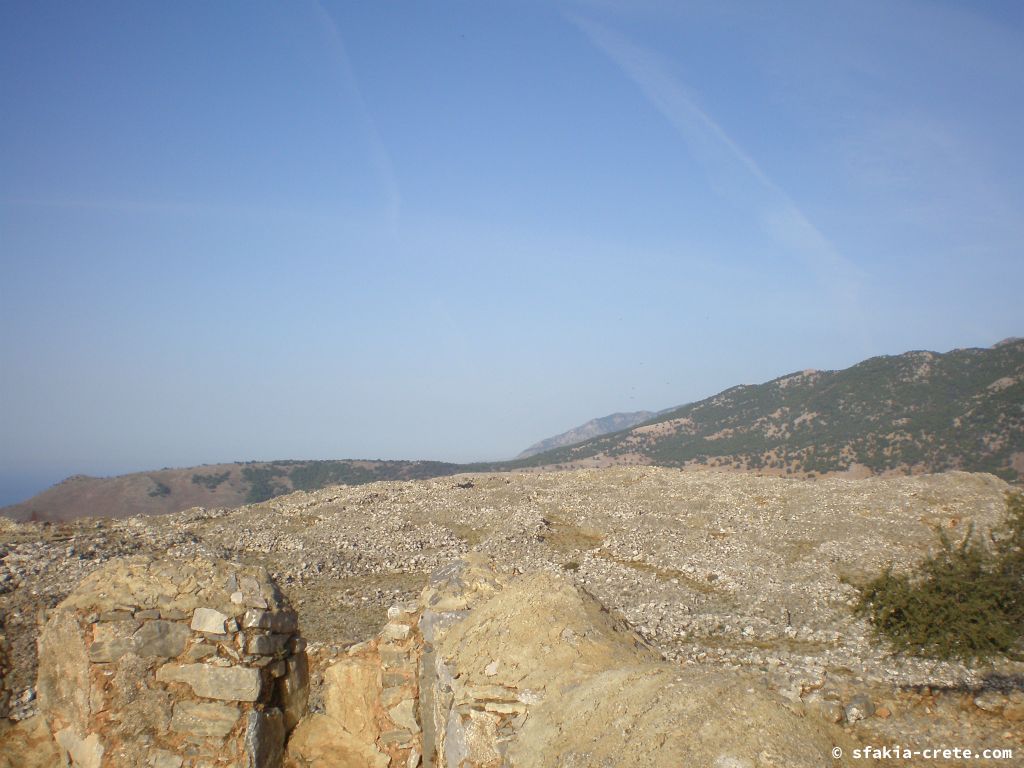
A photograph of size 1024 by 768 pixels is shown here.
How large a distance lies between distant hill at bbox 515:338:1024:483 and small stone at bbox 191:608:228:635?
147 feet

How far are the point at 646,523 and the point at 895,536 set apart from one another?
8.65m

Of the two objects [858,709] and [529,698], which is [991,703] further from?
[529,698]

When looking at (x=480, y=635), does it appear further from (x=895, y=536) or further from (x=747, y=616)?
(x=895, y=536)

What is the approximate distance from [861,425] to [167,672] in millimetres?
64924

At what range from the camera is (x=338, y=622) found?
55.2ft

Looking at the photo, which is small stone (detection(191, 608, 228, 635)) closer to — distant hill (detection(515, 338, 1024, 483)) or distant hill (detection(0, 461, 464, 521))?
distant hill (detection(515, 338, 1024, 483))

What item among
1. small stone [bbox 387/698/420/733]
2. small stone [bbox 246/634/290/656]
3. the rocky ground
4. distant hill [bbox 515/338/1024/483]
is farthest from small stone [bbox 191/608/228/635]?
distant hill [bbox 515/338/1024/483]

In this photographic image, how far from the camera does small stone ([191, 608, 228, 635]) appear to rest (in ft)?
23.3

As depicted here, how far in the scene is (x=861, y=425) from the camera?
6119 cm

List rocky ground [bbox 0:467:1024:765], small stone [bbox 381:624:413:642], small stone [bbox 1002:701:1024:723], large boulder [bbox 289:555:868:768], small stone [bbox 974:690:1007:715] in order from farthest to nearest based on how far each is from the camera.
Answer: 1. rocky ground [bbox 0:467:1024:765]
2. small stone [bbox 381:624:413:642]
3. small stone [bbox 974:690:1007:715]
4. small stone [bbox 1002:701:1024:723]
5. large boulder [bbox 289:555:868:768]

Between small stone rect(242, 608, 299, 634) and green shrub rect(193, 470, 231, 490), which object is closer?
small stone rect(242, 608, 299, 634)

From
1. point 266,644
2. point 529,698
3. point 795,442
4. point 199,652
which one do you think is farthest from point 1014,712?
point 795,442

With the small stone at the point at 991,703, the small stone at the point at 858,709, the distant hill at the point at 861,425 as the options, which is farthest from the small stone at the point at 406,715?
the distant hill at the point at 861,425

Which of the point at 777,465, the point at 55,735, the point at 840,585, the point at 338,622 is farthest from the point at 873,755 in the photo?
the point at 777,465
